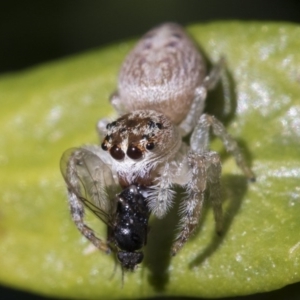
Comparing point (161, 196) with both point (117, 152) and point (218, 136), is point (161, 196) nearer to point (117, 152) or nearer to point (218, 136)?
point (117, 152)

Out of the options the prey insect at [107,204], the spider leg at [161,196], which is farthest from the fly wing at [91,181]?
the spider leg at [161,196]

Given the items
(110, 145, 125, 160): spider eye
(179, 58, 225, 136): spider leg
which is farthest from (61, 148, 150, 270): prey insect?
(179, 58, 225, 136): spider leg

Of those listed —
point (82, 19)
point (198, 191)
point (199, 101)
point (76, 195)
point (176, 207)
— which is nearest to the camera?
point (198, 191)

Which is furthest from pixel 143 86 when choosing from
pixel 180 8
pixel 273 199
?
pixel 180 8

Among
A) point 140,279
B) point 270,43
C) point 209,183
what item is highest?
point 270,43

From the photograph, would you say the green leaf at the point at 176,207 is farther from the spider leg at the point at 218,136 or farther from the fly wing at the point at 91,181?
the fly wing at the point at 91,181

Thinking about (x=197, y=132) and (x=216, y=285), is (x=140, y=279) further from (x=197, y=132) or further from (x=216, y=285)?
(x=197, y=132)

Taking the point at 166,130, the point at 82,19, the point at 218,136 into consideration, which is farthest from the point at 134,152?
the point at 82,19
